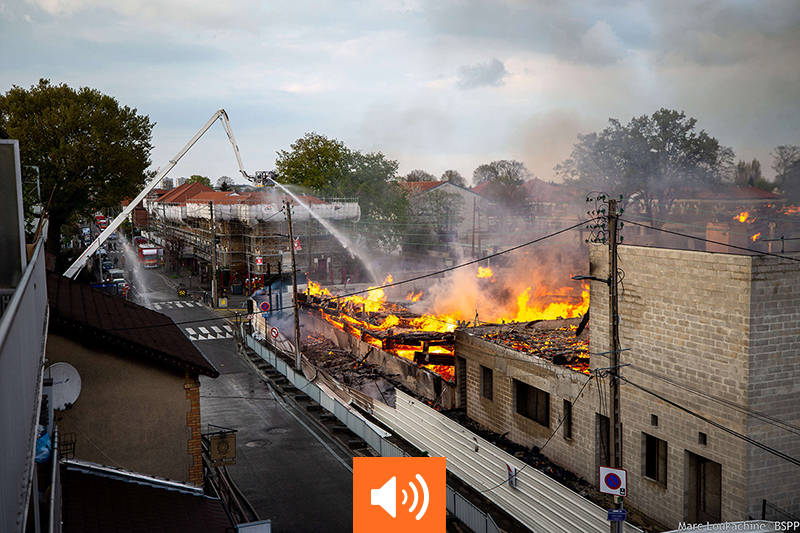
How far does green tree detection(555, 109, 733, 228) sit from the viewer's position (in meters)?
51.1

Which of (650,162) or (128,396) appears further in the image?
(650,162)

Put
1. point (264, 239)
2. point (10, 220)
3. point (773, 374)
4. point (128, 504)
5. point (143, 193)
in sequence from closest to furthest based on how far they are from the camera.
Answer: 1. point (10, 220)
2. point (128, 504)
3. point (773, 374)
4. point (143, 193)
5. point (264, 239)

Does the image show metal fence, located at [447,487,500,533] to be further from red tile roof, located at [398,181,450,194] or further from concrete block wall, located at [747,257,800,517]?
red tile roof, located at [398,181,450,194]

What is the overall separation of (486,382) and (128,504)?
13342 millimetres

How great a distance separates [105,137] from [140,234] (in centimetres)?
8007

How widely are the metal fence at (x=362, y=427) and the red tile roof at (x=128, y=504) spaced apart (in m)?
6.63

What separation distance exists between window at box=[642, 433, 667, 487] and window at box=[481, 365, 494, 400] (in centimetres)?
654

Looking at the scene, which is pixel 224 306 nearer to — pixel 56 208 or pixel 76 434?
pixel 56 208

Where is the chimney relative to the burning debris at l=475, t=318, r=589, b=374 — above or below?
above

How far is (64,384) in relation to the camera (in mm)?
11648

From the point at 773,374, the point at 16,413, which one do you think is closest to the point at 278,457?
the point at 773,374

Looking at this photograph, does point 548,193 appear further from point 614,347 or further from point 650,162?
point 614,347

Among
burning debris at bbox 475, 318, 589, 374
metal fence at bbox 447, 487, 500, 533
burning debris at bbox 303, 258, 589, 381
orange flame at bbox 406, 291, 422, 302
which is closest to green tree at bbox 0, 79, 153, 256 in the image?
burning debris at bbox 303, 258, 589, 381
